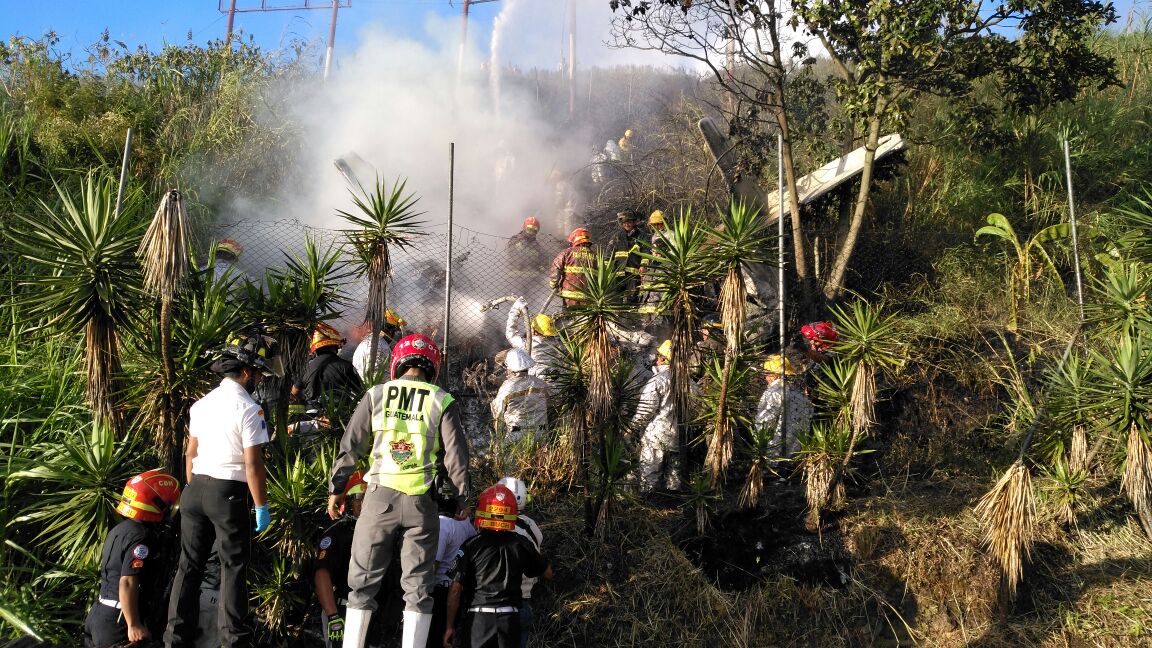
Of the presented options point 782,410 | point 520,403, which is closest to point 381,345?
point 520,403

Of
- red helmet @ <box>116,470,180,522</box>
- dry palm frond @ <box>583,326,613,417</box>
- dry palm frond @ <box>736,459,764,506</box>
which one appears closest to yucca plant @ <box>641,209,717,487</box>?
dry palm frond @ <box>583,326,613,417</box>

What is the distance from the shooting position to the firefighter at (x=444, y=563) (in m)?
6.53

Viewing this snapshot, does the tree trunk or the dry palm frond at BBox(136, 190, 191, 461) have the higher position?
the tree trunk

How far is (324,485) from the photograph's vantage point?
6.98 m

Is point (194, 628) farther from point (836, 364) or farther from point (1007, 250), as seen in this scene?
point (1007, 250)

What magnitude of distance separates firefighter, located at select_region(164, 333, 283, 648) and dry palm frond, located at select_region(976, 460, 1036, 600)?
5636 mm

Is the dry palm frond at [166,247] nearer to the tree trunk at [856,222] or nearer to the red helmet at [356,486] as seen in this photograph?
the red helmet at [356,486]

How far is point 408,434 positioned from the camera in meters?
5.90

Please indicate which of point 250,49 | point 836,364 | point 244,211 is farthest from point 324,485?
point 250,49

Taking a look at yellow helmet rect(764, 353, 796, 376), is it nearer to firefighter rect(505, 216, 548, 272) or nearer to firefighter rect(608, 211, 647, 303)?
firefighter rect(608, 211, 647, 303)

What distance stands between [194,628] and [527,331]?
16.4 ft

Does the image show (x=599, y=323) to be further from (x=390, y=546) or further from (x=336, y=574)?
(x=336, y=574)

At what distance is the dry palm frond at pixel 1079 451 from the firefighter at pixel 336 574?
5.79 meters

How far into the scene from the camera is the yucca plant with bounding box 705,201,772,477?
25.2 feet
